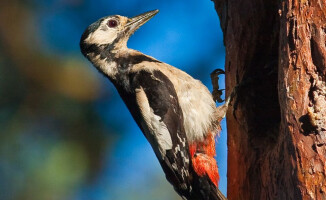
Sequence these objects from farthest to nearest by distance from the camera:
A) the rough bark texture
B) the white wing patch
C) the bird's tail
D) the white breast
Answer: the white breast
the white wing patch
the bird's tail
the rough bark texture

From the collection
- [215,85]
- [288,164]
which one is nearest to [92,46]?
[215,85]

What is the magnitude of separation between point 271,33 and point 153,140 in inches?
37.3

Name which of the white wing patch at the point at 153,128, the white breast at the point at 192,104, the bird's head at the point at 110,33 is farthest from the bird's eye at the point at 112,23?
the white wing patch at the point at 153,128

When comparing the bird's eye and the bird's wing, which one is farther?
the bird's eye

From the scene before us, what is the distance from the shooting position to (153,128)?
2977 millimetres

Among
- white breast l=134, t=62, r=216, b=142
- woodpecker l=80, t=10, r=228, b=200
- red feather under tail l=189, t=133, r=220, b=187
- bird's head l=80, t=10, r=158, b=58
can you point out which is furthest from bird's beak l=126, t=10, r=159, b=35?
red feather under tail l=189, t=133, r=220, b=187

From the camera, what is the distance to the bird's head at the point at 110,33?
3502 mm

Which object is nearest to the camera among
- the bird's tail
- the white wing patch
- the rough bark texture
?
the rough bark texture

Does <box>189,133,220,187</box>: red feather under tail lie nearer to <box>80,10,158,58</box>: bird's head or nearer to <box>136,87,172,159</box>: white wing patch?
<box>136,87,172,159</box>: white wing patch

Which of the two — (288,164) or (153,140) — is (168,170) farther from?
(288,164)

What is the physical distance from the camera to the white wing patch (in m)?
2.92

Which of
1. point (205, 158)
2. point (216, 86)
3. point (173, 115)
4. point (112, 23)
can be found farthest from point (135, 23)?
point (205, 158)

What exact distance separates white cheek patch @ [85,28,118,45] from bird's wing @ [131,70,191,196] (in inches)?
21.5

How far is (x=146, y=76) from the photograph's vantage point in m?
3.04
